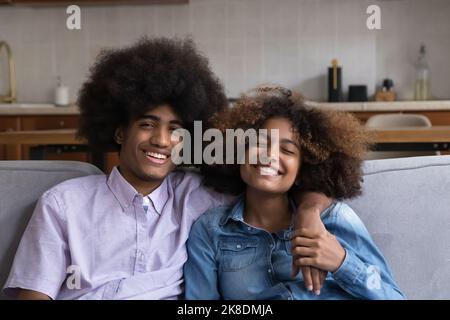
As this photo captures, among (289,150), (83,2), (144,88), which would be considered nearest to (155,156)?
(144,88)

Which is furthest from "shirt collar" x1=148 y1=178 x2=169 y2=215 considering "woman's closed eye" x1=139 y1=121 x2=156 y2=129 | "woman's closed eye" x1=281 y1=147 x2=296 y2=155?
"woman's closed eye" x1=281 y1=147 x2=296 y2=155

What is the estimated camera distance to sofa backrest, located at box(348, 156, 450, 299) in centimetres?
110

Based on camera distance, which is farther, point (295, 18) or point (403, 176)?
point (295, 18)

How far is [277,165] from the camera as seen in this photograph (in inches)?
39.8

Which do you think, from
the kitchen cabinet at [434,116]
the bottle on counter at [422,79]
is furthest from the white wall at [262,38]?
the kitchen cabinet at [434,116]

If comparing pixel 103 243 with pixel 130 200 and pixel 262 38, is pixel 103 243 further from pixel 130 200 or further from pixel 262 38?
pixel 262 38

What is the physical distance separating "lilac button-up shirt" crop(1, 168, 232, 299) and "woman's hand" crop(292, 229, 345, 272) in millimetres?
229

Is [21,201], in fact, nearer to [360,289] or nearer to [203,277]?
[203,277]

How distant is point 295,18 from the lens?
3375 millimetres

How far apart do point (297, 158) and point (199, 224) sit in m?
0.21

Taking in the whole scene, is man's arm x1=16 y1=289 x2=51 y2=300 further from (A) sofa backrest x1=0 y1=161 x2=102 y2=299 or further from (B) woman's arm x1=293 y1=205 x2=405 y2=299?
(B) woman's arm x1=293 y1=205 x2=405 y2=299

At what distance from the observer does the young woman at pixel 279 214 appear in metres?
0.97

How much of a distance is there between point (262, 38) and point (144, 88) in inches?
94.7
